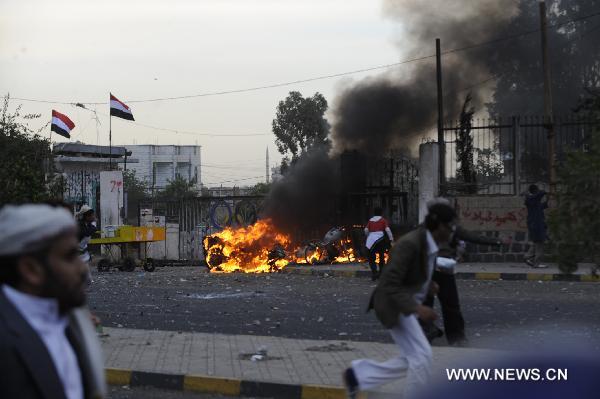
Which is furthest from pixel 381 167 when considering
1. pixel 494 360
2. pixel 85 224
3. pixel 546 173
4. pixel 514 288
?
pixel 494 360

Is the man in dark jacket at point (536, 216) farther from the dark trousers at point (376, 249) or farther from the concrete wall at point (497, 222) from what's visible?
the dark trousers at point (376, 249)

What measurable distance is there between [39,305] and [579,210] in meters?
5.96

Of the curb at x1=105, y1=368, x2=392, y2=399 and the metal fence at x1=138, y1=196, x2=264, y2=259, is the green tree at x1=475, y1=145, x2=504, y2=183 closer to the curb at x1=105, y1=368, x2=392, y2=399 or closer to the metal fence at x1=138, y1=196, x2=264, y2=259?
the metal fence at x1=138, y1=196, x2=264, y2=259

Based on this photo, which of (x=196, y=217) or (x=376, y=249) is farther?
(x=196, y=217)

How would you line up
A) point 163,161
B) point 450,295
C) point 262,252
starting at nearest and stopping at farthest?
point 450,295
point 262,252
point 163,161

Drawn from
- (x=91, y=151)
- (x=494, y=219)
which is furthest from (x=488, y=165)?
(x=91, y=151)

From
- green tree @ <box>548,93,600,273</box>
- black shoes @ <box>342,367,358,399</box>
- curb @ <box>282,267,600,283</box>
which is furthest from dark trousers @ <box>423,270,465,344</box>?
curb @ <box>282,267,600,283</box>

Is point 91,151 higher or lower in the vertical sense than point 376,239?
higher

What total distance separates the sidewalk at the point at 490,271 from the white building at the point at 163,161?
85.3 m

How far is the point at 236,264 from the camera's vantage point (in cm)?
2402

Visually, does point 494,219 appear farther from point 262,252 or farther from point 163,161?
point 163,161

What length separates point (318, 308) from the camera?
13.9 meters

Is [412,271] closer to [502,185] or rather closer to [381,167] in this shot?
Answer: [502,185]

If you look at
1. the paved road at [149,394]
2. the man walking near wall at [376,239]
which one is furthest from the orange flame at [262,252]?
the paved road at [149,394]
